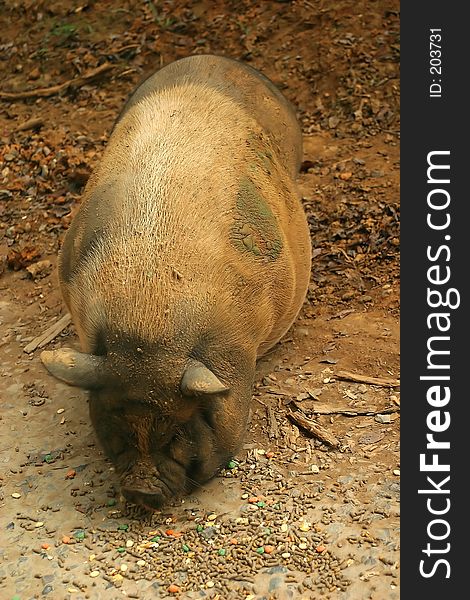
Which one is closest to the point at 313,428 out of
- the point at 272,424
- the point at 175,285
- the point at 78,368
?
the point at 272,424

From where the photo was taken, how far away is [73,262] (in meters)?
6.28

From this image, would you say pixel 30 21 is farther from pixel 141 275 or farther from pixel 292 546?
pixel 292 546

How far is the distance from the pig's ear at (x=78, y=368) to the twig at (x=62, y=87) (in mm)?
6186

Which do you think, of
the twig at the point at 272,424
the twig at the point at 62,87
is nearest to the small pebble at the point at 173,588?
the twig at the point at 272,424

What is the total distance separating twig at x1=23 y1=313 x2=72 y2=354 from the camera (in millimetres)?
7754

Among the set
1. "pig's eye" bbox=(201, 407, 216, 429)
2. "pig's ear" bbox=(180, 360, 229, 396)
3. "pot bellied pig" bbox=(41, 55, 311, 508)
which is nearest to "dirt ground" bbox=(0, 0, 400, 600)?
"pot bellied pig" bbox=(41, 55, 311, 508)

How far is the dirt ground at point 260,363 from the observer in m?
5.45

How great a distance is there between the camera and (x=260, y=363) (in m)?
7.26

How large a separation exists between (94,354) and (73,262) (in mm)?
834

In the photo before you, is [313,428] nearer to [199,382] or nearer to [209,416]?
[209,416]

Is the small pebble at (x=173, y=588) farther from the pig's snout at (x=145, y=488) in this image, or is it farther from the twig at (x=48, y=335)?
the twig at (x=48, y=335)

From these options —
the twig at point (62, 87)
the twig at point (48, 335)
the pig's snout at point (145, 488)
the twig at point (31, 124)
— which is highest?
the twig at point (62, 87)

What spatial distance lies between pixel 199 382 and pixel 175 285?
62cm

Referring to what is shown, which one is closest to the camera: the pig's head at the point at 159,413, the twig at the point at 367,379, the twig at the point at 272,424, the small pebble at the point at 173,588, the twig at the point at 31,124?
the small pebble at the point at 173,588
